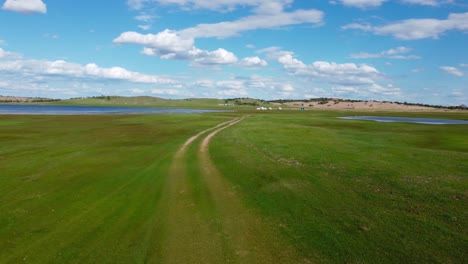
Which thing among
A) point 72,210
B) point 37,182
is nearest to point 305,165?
point 72,210

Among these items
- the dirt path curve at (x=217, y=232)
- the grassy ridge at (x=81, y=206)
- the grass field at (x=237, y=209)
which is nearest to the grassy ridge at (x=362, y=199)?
the grass field at (x=237, y=209)

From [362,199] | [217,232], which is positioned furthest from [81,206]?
[362,199]

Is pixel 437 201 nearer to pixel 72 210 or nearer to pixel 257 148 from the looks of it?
pixel 72 210

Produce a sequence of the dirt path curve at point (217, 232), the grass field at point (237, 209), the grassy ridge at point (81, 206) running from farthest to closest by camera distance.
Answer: the grassy ridge at point (81, 206), the grass field at point (237, 209), the dirt path curve at point (217, 232)

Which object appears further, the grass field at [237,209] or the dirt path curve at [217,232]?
the grass field at [237,209]

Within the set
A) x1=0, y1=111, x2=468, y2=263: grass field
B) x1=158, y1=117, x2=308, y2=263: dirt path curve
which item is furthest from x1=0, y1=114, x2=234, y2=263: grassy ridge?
x1=158, y1=117, x2=308, y2=263: dirt path curve

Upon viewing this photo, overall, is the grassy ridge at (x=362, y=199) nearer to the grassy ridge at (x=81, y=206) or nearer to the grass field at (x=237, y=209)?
the grass field at (x=237, y=209)

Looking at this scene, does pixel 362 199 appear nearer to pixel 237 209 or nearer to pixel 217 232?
pixel 237 209
